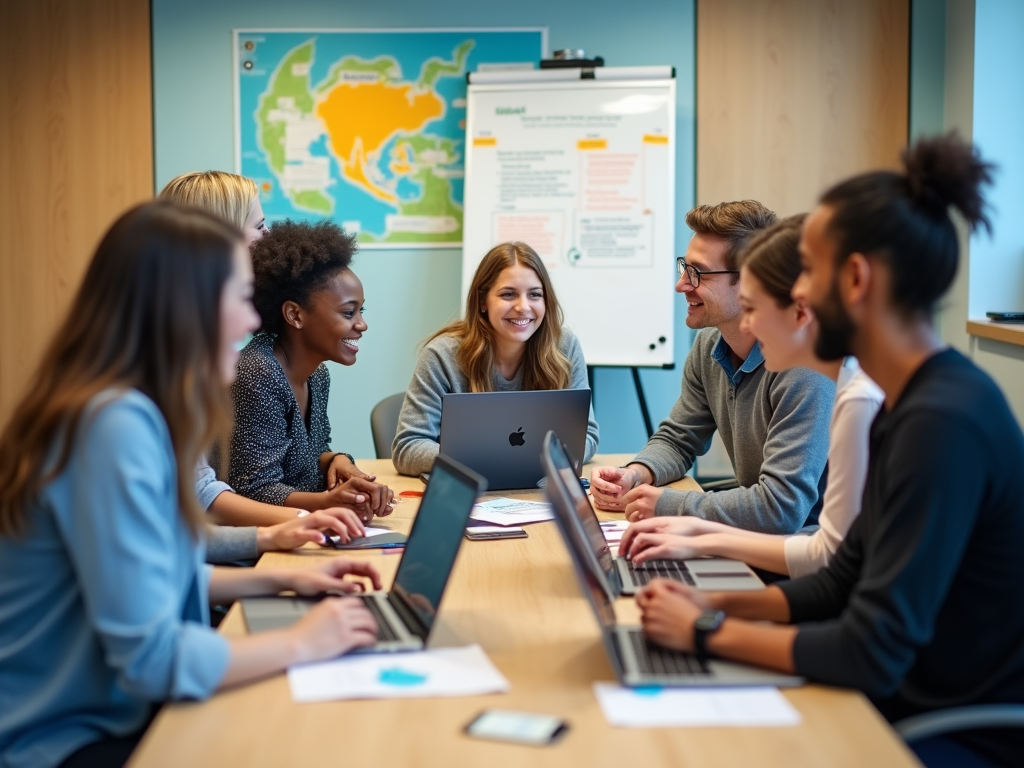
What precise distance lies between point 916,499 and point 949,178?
0.41 meters

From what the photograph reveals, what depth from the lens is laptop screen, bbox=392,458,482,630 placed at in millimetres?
1386

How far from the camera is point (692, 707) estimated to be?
1.20m

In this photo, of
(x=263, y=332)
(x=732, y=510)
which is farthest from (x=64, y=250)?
(x=732, y=510)

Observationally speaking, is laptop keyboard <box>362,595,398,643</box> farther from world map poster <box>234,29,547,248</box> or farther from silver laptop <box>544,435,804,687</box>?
world map poster <box>234,29,547,248</box>

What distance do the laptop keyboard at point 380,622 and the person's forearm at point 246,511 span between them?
0.54 metres

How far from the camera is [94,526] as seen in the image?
116cm

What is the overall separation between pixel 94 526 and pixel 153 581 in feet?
0.29

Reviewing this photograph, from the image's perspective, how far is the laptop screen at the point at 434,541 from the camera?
1.39m

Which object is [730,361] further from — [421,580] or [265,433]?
[421,580]

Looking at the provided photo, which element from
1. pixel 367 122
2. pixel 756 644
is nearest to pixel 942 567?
pixel 756 644

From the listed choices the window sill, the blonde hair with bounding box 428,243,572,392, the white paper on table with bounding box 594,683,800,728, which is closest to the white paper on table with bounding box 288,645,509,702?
the white paper on table with bounding box 594,683,800,728

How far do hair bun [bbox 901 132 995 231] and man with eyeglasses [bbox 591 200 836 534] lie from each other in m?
0.82

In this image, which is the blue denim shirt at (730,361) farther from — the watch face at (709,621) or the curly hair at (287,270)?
the watch face at (709,621)

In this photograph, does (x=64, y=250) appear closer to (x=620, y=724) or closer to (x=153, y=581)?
(x=153, y=581)
